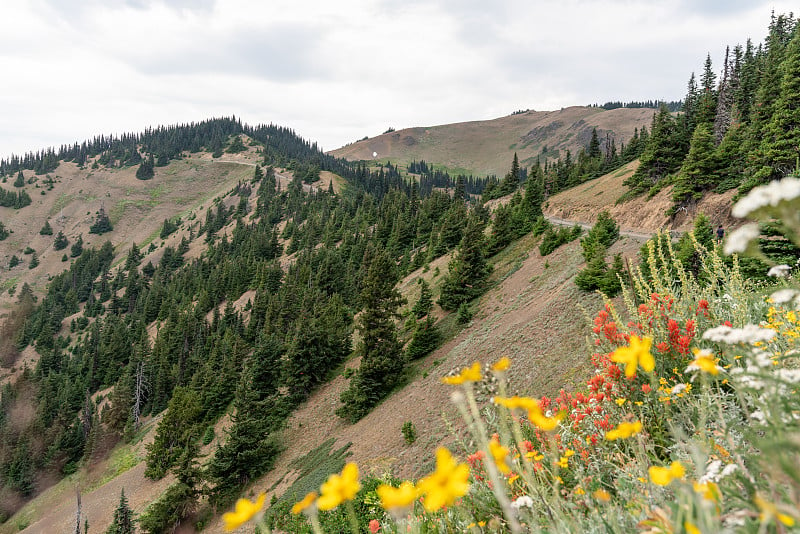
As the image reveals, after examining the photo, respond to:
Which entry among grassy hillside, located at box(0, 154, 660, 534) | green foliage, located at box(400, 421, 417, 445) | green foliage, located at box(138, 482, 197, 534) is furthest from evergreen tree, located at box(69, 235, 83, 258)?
green foliage, located at box(400, 421, 417, 445)

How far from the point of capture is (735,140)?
83.5ft

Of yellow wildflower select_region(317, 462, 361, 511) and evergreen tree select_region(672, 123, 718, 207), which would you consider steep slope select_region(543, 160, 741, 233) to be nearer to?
evergreen tree select_region(672, 123, 718, 207)

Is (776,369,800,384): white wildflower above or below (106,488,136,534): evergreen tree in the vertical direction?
above

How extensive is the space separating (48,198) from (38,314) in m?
86.4

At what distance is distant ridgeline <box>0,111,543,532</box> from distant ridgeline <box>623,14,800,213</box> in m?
11.4

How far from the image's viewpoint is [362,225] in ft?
253

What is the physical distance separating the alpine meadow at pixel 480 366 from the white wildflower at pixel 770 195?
1 centimetres

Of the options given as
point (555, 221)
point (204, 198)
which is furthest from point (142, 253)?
point (555, 221)

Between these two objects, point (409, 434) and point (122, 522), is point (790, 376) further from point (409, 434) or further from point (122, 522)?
point (122, 522)

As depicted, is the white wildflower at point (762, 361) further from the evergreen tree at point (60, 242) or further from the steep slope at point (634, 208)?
the evergreen tree at point (60, 242)

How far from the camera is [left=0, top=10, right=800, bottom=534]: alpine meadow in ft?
6.31

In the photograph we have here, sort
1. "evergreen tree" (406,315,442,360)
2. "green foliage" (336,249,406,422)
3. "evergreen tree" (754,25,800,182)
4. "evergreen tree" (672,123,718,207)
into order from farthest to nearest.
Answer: "evergreen tree" (406,315,442,360) → "green foliage" (336,249,406,422) → "evergreen tree" (672,123,718,207) → "evergreen tree" (754,25,800,182)

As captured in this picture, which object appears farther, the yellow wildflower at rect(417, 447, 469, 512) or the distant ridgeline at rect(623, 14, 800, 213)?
the distant ridgeline at rect(623, 14, 800, 213)

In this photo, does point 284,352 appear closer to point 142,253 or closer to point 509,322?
point 509,322
